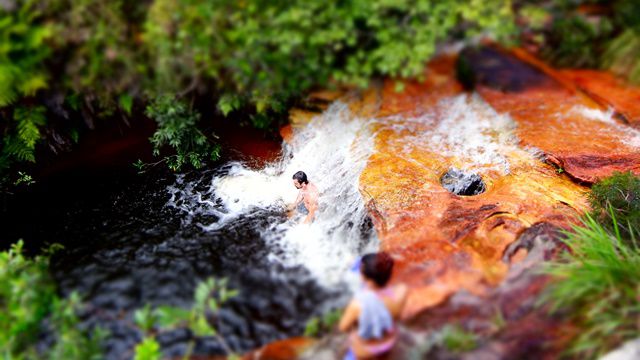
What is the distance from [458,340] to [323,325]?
1.47m

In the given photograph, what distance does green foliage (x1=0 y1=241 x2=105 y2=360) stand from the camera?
4.14 meters

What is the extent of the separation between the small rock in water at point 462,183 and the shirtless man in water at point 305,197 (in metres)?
2.11

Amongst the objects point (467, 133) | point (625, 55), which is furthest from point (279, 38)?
point (625, 55)

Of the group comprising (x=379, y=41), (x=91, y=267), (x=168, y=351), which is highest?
(x=379, y=41)

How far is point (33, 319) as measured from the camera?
173 inches

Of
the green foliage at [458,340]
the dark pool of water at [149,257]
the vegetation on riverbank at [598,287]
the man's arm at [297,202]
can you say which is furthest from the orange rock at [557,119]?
the dark pool of water at [149,257]

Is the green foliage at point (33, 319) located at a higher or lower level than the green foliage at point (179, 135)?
lower

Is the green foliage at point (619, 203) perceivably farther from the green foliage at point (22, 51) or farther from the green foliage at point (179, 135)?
the green foliage at point (22, 51)

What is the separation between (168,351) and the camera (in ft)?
14.5

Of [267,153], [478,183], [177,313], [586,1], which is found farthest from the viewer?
[586,1]

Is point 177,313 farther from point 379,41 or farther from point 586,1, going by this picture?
point 586,1

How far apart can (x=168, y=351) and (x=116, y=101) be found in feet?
14.9

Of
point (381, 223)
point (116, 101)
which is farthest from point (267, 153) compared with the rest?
point (381, 223)

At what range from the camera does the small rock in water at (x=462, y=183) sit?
6.39m
